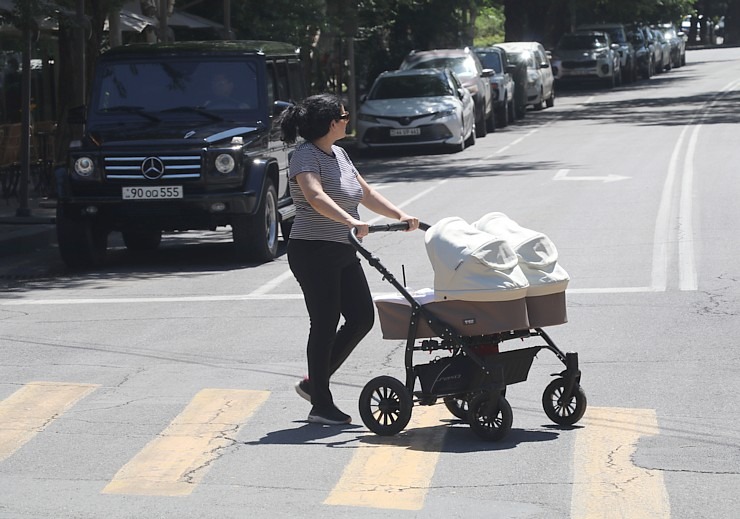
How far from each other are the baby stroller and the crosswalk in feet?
0.55

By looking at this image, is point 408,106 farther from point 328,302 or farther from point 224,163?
point 328,302

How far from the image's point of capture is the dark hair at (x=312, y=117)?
733cm

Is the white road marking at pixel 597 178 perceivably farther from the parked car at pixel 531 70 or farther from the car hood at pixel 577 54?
the car hood at pixel 577 54

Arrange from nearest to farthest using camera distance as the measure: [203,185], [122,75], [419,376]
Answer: [419,376] < [203,185] < [122,75]

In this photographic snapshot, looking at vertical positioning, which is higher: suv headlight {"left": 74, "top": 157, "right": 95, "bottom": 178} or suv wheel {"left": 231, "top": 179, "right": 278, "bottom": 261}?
suv headlight {"left": 74, "top": 157, "right": 95, "bottom": 178}

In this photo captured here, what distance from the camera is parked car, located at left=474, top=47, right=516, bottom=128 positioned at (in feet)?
116

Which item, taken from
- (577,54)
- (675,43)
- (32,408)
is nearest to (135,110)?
(32,408)

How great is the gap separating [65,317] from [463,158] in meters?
16.9

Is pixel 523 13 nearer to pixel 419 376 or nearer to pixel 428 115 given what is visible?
pixel 428 115

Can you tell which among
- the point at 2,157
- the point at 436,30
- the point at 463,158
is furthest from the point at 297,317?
the point at 436,30

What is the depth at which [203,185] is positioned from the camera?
13891 mm

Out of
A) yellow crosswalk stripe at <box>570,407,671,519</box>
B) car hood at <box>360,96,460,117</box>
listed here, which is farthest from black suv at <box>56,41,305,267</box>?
car hood at <box>360,96,460,117</box>

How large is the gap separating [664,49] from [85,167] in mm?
52559

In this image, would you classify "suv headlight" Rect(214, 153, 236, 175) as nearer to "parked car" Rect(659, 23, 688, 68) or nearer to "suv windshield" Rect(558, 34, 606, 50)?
"suv windshield" Rect(558, 34, 606, 50)
